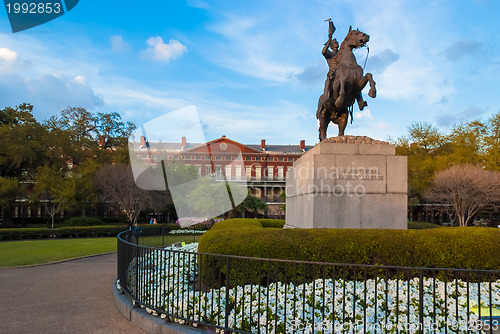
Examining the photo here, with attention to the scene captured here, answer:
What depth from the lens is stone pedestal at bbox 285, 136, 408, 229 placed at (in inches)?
337

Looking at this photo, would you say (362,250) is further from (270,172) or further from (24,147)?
(270,172)

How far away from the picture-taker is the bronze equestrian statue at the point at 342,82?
9156 mm

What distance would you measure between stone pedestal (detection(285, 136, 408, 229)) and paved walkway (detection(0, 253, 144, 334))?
459cm

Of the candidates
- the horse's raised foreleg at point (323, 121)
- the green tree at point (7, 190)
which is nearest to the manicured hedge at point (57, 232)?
the green tree at point (7, 190)

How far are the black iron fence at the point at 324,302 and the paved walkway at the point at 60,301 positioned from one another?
23.7 inches

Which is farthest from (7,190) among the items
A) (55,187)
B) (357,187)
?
(357,187)

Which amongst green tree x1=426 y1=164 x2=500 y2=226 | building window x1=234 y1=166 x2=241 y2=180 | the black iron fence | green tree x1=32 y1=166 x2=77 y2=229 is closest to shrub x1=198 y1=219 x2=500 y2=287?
the black iron fence

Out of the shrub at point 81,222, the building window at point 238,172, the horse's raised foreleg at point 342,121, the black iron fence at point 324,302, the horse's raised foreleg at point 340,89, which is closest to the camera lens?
the black iron fence at point 324,302

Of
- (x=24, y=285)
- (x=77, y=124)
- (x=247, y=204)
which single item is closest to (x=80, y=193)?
(x=77, y=124)

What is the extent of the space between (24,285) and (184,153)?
62.1 m

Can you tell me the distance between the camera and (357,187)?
866 cm

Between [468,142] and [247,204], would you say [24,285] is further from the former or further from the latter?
[468,142]

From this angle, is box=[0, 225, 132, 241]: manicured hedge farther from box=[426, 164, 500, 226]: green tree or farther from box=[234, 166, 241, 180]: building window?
box=[234, 166, 241, 180]: building window

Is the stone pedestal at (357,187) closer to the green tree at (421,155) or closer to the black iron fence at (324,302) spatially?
the black iron fence at (324,302)
